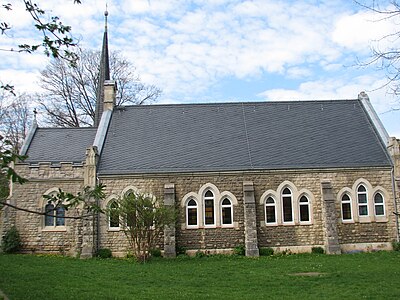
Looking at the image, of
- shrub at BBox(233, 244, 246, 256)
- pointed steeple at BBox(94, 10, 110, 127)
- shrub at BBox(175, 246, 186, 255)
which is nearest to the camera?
shrub at BBox(233, 244, 246, 256)

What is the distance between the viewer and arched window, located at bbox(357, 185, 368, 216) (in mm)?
22703

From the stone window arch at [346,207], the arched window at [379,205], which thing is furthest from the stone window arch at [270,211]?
the arched window at [379,205]

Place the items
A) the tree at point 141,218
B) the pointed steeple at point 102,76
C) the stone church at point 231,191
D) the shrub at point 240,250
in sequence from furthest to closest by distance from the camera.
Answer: the pointed steeple at point 102,76 → the stone church at point 231,191 → the shrub at point 240,250 → the tree at point 141,218

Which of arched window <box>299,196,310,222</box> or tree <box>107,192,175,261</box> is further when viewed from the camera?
arched window <box>299,196,310,222</box>

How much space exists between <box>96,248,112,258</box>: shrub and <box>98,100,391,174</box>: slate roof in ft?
12.5

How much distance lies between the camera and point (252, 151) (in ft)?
77.9

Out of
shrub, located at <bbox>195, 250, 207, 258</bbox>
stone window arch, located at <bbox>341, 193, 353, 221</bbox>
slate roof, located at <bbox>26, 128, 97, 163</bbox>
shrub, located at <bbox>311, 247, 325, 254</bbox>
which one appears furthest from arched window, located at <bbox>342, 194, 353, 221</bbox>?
slate roof, located at <bbox>26, 128, 97, 163</bbox>

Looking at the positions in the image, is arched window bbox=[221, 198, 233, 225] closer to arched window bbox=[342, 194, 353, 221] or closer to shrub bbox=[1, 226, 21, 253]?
arched window bbox=[342, 194, 353, 221]

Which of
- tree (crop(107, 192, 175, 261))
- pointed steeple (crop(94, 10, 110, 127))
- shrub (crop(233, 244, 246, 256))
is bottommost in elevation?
shrub (crop(233, 244, 246, 256))

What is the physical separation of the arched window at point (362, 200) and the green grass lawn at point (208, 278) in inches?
118

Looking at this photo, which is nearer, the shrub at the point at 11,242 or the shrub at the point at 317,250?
the shrub at the point at 317,250

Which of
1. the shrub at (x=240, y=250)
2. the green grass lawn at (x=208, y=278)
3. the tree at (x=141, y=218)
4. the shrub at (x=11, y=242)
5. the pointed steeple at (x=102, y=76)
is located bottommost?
the green grass lawn at (x=208, y=278)

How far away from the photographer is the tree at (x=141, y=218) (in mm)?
19000

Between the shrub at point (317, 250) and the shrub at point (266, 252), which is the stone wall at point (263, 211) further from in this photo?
the shrub at point (266, 252)
